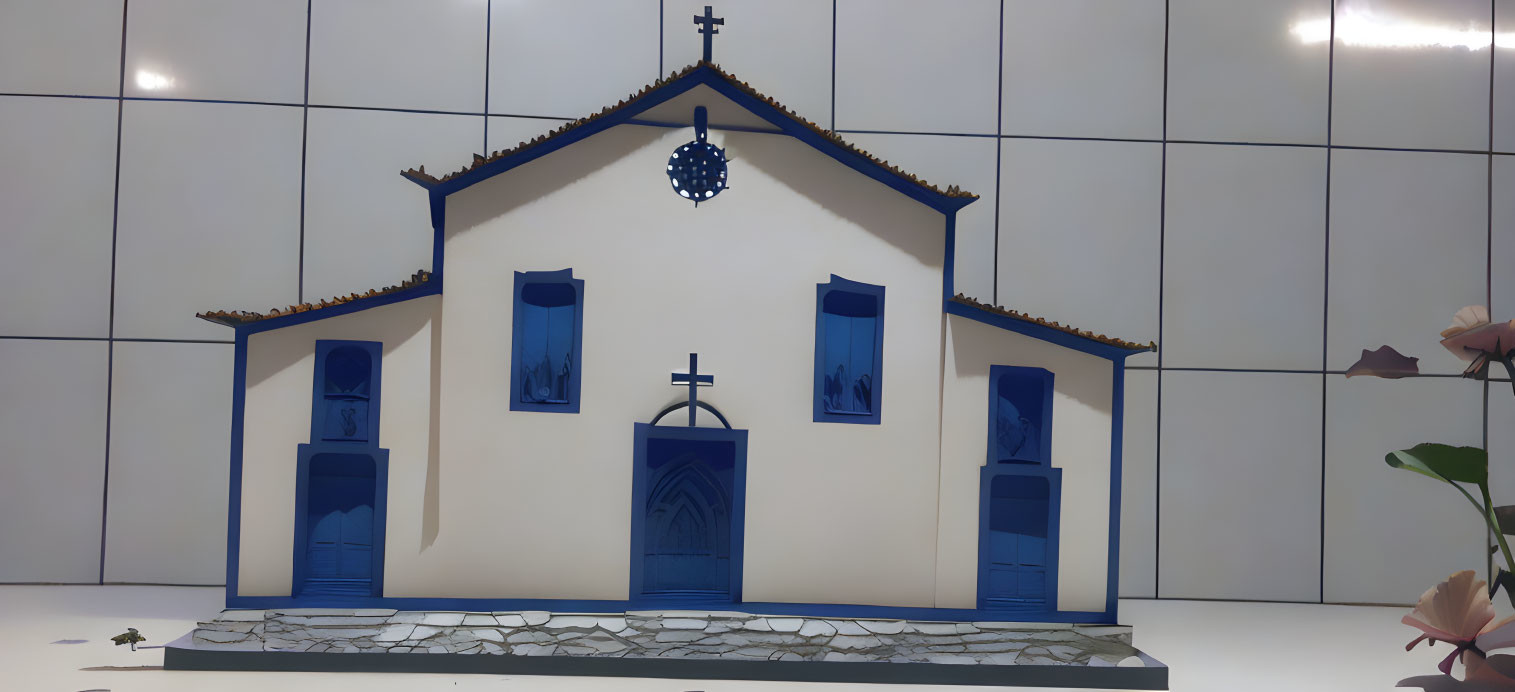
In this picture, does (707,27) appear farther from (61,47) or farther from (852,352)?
(61,47)

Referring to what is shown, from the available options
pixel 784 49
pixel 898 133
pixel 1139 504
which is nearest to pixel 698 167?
pixel 784 49

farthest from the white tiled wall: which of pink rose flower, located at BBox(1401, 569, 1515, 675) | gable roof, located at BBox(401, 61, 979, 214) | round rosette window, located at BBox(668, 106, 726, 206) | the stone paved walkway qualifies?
pink rose flower, located at BBox(1401, 569, 1515, 675)

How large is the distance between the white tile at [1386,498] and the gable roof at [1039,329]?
11.9 feet

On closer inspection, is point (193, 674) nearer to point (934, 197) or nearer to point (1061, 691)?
point (1061, 691)

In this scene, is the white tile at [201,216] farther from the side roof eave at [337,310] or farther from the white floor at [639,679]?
the white floor at [639,679]

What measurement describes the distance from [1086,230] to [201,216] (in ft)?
29.6

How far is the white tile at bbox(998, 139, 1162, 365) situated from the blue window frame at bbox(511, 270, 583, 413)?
4514 mm

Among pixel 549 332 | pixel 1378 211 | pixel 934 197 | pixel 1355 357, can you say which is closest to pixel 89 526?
pixel 549 332

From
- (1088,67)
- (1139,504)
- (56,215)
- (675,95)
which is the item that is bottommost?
(1139,504)

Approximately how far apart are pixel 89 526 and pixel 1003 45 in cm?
1044

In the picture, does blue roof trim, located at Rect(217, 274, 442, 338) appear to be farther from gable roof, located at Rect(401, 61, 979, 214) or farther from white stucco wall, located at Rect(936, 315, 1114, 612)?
white stucco wall, located at Rect(936, 315, 1114, 612)

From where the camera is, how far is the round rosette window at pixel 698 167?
7.02 metres

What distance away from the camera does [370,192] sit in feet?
28.3

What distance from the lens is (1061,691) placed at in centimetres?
609
